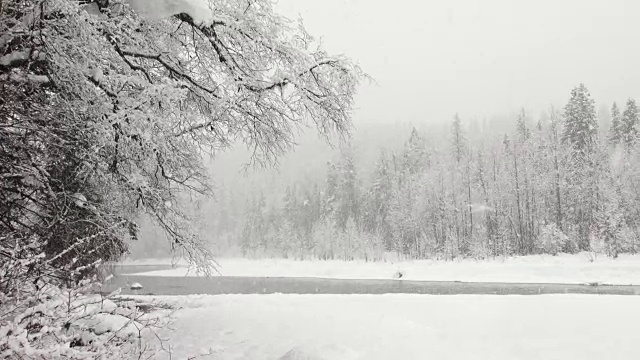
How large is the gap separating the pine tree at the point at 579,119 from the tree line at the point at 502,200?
0.36 ft

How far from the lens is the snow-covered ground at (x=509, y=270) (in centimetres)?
2878

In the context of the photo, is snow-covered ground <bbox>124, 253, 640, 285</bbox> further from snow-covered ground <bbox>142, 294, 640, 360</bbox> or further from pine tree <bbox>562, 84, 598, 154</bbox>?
snow-covered ground <bbox>142, 294, 640, 360</bbox>

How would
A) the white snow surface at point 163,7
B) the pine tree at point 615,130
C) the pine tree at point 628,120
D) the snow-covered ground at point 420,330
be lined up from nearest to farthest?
the white snow surface at point 163,7 → the snow-covered ground at point 420,330 → the pine tree at point 628,120 → the pine tree at point 615,130

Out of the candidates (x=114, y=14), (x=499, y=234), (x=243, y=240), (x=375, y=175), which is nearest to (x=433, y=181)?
(x=499, y=234)

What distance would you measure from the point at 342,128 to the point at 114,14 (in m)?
2.96

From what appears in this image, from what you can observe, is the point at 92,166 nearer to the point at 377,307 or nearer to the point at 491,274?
the point at 377,307

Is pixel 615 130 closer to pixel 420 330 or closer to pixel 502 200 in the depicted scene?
pixel 502 200

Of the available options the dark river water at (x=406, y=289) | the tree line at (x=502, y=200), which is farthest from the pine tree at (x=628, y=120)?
the dark river water at (x=406, y=289)

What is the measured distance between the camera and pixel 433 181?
165ft

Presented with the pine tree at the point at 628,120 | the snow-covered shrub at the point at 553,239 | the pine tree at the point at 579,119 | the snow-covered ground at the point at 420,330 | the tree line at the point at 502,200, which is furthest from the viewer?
the pine tree at the point at 628,120

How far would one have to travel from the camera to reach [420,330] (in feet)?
25.5

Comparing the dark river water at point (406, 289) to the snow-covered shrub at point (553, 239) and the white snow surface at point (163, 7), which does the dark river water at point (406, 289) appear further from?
the white snow surface at point (163, 7)

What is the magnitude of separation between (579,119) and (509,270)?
26.1 m

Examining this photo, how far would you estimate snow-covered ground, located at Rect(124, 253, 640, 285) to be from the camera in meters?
28.8
